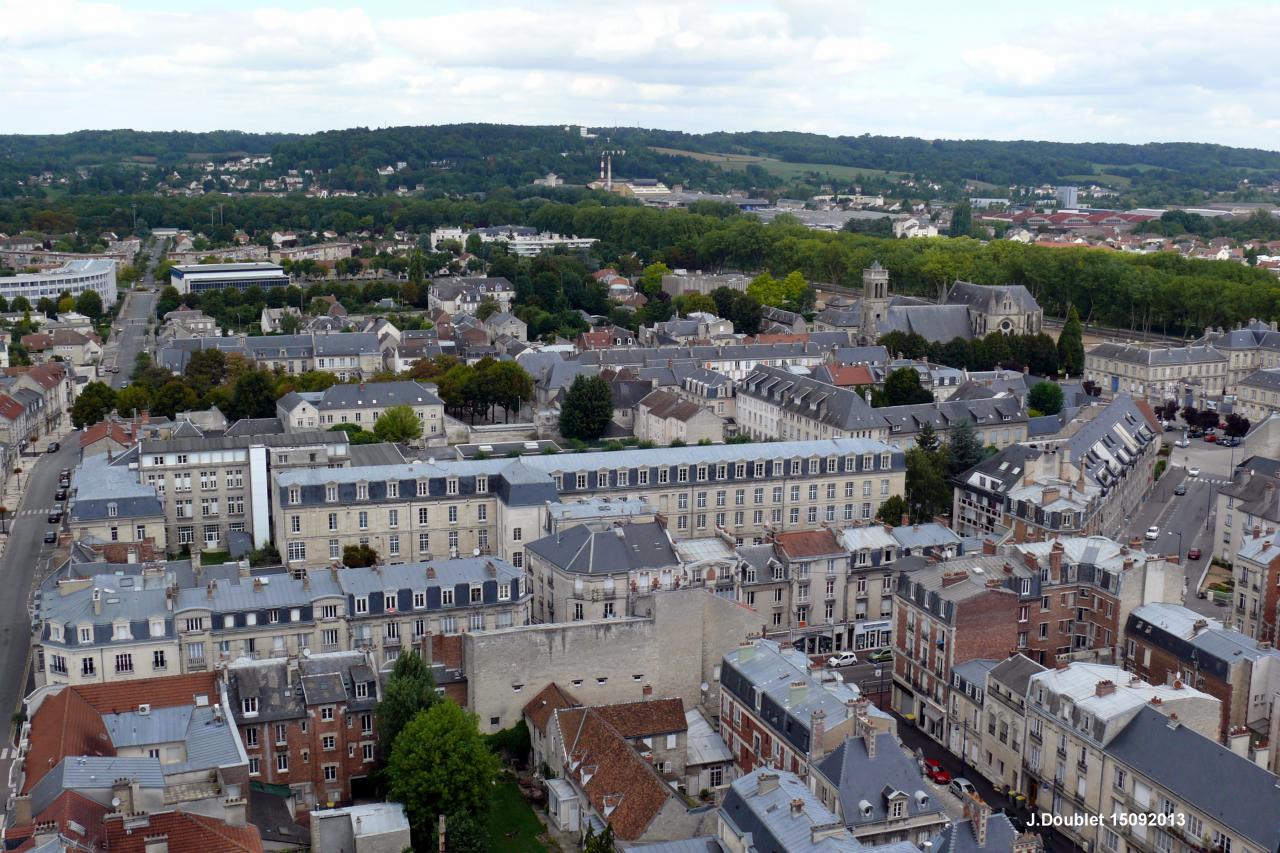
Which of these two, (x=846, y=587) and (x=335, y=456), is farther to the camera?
(x=335, y=456)

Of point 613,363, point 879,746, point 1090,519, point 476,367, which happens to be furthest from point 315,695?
point 613,363

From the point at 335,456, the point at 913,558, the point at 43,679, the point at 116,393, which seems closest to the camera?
the point at 43,679

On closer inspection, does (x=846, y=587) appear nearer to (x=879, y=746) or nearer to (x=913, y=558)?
(x=913, y=558)

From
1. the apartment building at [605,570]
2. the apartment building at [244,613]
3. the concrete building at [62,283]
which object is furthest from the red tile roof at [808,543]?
the concrete building at [62,283]

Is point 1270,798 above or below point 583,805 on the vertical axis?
above

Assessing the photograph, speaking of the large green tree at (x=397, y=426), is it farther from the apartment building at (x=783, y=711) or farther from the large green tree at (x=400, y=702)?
the large green tree at (x=400, y=702)

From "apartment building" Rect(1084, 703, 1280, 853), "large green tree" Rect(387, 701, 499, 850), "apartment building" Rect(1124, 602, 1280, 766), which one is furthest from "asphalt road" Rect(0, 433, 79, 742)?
"apartment building" Rect(1124, 602, 1280, 766)

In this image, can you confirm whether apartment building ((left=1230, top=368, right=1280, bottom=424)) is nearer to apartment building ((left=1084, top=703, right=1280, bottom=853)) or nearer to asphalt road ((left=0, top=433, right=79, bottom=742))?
apartment building ((left=1084, top=703, right=1280, bottom=853))
